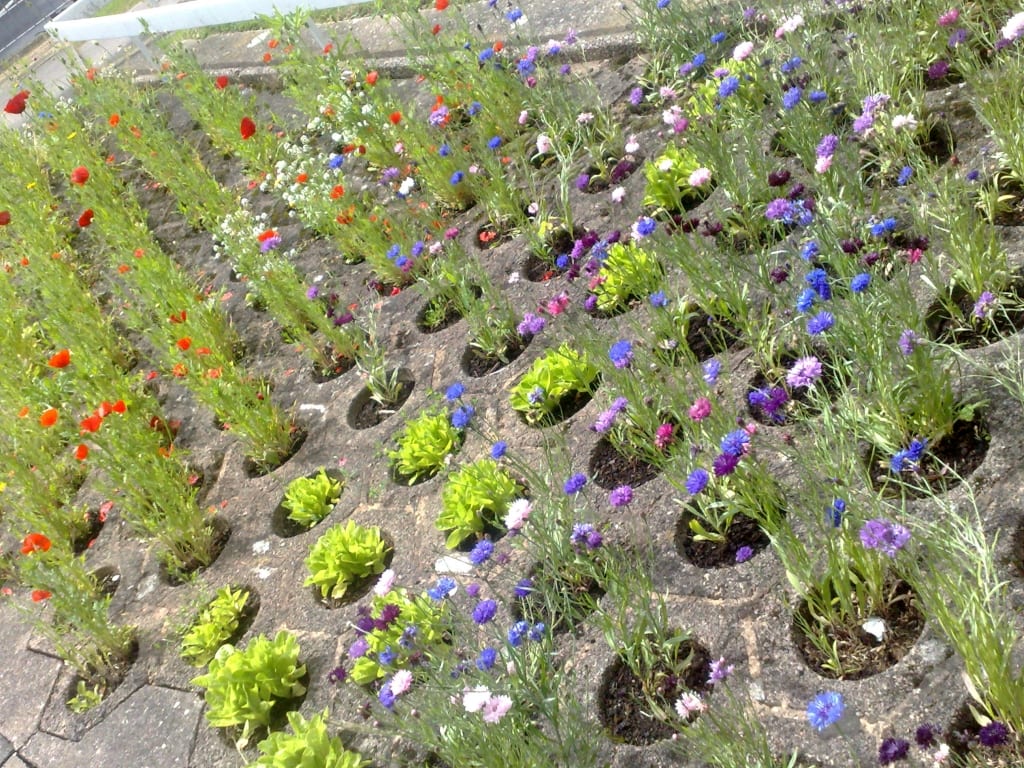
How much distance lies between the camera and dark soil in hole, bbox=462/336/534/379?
3.53 meters

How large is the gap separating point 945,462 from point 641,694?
912mm

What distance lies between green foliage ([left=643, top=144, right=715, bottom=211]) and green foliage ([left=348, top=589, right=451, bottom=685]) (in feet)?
5.82

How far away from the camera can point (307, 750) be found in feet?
7.88

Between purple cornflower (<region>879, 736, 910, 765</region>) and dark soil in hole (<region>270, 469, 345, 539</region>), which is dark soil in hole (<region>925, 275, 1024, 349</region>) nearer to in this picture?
purple cornflower (<region>879, 736, 910, 765</region>)

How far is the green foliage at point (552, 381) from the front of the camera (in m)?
3.08

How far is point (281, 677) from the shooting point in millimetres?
2740

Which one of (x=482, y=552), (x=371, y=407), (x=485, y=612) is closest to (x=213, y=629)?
(x=371, y=407)

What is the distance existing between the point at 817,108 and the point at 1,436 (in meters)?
3.78

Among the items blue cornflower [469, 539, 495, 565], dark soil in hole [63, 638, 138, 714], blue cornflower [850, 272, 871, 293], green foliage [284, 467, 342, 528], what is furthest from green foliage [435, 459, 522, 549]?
dark soil in hole [63, 638, 138, 714]

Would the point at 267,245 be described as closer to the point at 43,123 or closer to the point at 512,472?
the point at 512,472

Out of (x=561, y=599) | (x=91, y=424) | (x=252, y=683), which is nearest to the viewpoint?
(x=561, y=599)

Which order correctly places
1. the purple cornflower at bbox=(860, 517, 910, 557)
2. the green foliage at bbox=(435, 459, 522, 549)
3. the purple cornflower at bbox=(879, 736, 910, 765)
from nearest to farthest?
the purple cornflower at bbox=(879, 736, 910, 765) → the purple cornflower at bbox=(860, 517, 910, 557) → the green foliage at bbox=(435, 459, 522, 549)

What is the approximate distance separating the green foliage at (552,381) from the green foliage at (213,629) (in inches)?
44.6

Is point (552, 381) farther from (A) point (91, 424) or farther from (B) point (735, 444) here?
(A) point (91, 424)
